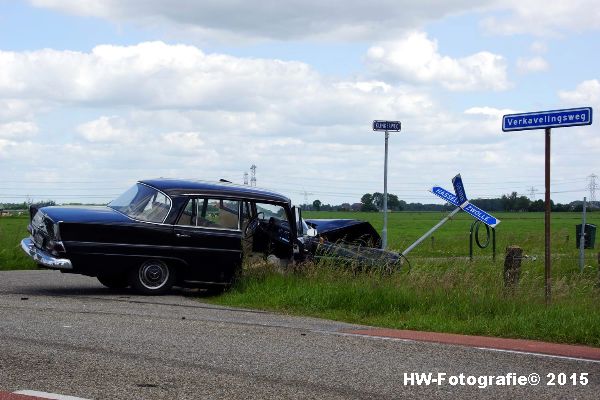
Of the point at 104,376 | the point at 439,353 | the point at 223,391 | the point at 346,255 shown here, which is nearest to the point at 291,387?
the point at 223,391

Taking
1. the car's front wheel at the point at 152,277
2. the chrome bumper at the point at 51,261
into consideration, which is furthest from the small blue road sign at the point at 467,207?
the chrome bumper at the point at 51,261

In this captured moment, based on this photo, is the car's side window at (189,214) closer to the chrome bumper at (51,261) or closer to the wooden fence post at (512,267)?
the chrome bumper at (51,261)

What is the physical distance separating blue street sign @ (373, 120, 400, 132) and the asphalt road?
756 cm

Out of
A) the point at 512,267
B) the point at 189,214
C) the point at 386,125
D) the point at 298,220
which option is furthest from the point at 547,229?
the point at 386,125

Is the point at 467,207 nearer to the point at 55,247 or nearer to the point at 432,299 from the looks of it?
the point at 432,299

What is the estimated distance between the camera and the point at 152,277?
14820mm

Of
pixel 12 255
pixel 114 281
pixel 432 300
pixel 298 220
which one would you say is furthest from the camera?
pixel 12 255

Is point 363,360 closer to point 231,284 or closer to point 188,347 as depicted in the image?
point 188,347

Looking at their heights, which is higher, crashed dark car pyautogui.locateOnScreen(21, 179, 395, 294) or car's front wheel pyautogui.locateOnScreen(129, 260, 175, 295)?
crashed dark car pyautogui.locateOnScreen(21, 179, 395, 294)

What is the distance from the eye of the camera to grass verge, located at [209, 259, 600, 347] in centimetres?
1160

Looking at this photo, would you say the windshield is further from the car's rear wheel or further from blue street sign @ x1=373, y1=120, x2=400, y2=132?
blue street sign @ x1=373, y1=120, x2=400, y2=132

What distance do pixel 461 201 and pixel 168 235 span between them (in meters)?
6.73

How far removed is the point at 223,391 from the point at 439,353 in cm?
301

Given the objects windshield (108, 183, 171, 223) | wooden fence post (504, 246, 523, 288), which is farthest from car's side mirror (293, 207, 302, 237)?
wooden fence post (504, 246, 523, 288)
